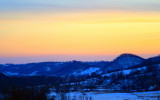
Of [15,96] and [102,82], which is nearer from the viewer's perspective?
[15,96]

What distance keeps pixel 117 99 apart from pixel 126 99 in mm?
1832

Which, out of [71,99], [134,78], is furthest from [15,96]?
[134,78]

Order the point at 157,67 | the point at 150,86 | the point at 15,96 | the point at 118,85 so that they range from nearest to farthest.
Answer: the point at 15,96 < the point at 150,86 < the point at 118,85 < the point at 157,67

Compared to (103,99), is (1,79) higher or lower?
higher

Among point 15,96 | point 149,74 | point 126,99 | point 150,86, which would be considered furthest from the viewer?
point 149,74

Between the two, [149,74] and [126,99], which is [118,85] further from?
[126,99]

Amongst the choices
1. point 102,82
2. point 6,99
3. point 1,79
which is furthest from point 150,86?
point 6,99

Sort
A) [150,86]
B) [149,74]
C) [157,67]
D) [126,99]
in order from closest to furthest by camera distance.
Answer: [126,99]
[150,86]
[149,74]
[157,67]

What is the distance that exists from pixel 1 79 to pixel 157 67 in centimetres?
6051

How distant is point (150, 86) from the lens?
102750 millimetres

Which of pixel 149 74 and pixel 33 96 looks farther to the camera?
pixel 149 74

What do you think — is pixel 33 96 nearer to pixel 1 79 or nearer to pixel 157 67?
pixel 1 79

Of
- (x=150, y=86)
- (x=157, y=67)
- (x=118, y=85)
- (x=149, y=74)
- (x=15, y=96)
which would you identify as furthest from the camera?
(x=157, y=67)

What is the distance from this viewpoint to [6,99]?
5575cm
